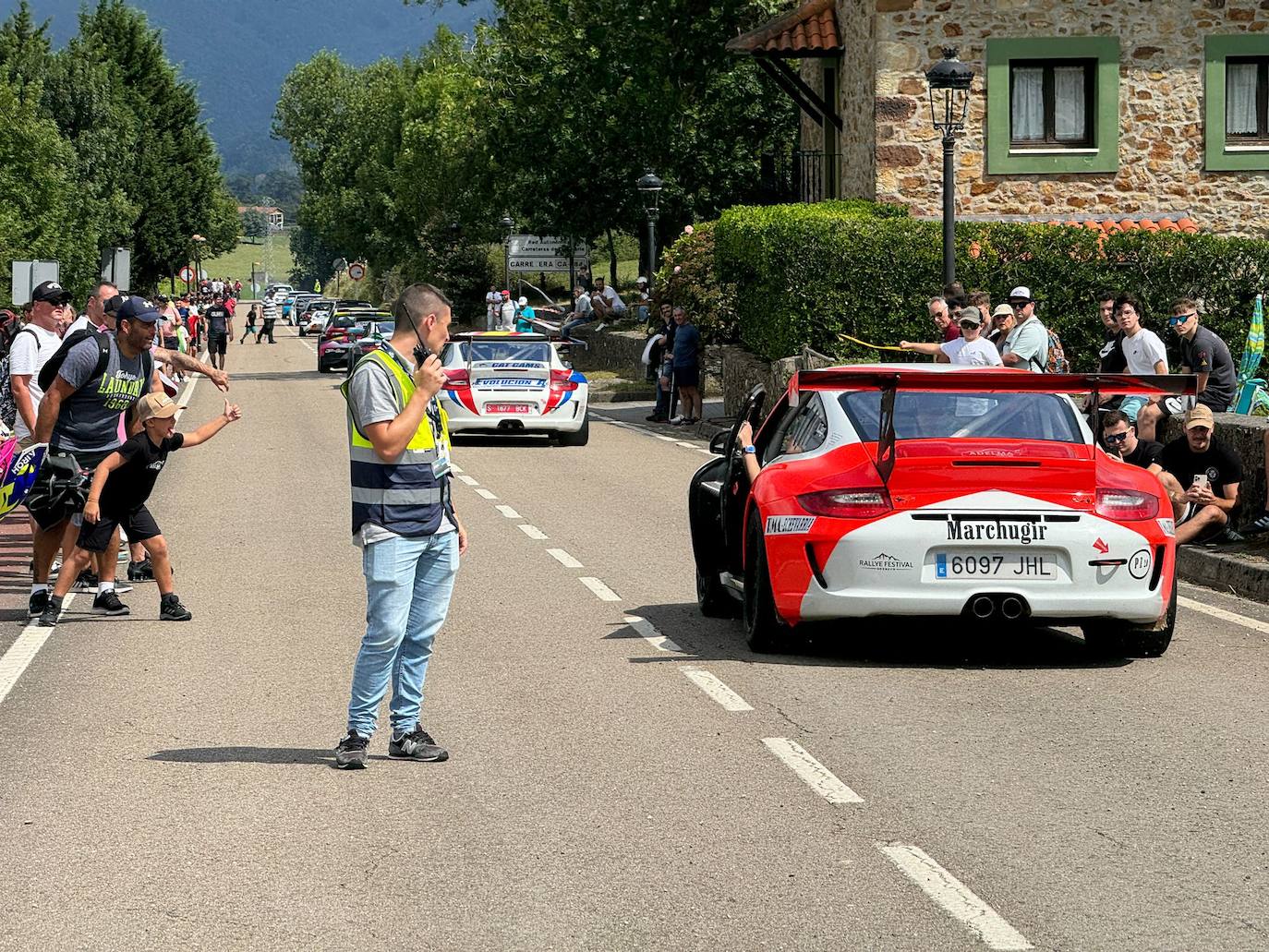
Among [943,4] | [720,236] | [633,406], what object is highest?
[943,4]

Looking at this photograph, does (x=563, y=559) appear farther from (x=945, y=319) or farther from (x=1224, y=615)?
(x=945, y=319)

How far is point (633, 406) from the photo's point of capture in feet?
118

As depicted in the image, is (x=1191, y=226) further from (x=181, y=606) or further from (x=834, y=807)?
(x=834, y=807)

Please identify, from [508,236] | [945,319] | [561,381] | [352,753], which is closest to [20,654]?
[352,753]

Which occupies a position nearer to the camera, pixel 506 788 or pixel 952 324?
pixel 506 788

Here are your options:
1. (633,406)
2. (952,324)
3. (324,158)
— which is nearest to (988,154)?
(633,406)

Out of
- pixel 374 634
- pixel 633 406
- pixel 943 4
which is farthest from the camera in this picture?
pixel 633 406

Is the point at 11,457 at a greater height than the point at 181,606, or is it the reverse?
the point at 11,457

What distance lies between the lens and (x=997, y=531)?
30.5 feet

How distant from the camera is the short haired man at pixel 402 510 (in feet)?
23.6

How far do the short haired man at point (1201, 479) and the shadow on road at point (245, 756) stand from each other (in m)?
7.72

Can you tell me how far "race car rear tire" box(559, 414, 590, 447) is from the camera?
1040 inches

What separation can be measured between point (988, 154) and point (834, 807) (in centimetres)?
2485

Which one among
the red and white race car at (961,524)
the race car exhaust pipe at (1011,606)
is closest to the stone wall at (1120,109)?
the red and white race car at (961,524)
